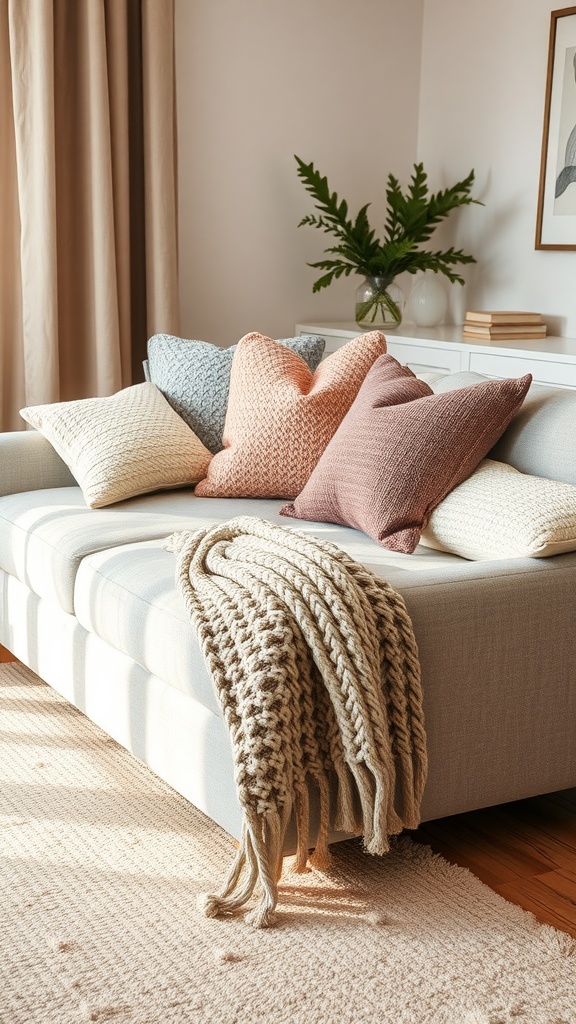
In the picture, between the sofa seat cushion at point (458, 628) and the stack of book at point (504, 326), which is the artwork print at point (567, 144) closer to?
the stack of book at point (504, 326)

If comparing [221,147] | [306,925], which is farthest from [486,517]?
[221,147]

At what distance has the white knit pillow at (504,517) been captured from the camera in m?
1.88

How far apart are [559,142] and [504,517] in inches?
93.6

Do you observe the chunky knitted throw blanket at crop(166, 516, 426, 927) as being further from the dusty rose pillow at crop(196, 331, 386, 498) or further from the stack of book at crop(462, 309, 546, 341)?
the stack of book at crop(462, 309, 546, 341)

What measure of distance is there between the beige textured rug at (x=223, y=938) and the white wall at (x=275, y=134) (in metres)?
2.67

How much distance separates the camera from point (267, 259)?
436 centimetres

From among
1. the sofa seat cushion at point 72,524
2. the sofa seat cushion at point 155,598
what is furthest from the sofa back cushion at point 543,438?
the sofa seat cushion at point 72,524

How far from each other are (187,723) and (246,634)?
0.27 metres

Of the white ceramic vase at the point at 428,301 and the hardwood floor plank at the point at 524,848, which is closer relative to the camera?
the hardwood floor plank at the point at 524,848

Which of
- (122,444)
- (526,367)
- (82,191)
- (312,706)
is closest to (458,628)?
(312,706)

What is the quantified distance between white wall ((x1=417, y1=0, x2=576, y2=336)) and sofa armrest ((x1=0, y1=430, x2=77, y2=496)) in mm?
1994

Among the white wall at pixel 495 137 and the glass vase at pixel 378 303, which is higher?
the white wall at pixel 495 137

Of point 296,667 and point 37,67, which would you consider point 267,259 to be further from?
point 296,667

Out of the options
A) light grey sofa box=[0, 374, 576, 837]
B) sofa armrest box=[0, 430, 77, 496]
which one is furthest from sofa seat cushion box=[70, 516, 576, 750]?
sofa armrest box=[0, 430, 77, 496]
